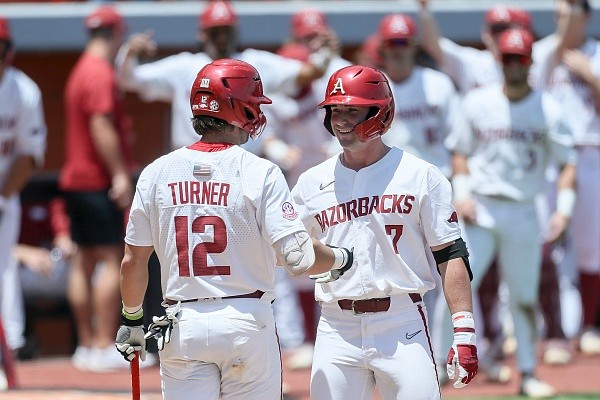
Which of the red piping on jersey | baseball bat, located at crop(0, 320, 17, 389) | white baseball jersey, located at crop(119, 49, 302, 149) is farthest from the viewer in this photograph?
white baseball jersey, located at crop(119, 49, 302, 149)

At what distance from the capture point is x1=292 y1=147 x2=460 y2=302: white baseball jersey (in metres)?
4.77

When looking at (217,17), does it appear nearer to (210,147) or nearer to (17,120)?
(17,120)

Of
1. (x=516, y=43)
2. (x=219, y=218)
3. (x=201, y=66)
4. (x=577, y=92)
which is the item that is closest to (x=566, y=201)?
(x=516, y=43)

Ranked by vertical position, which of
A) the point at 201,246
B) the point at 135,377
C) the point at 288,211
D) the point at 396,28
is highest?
the point at 396,28

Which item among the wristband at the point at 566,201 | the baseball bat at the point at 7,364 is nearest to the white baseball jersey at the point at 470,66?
the wristband at the point at 566,201

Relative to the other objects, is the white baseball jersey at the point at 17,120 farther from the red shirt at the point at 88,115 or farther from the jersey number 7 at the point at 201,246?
the jersey number 7 at the point at 201,246

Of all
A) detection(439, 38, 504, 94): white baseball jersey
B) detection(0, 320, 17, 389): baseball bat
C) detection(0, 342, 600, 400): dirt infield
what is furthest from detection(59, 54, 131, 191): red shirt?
detection(439, 38, 504, 94): white baseball jersey

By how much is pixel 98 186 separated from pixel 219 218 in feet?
13.5

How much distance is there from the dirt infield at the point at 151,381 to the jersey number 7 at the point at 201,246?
233 cm

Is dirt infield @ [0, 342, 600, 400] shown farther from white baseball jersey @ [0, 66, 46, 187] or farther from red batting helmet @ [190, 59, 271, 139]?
red batting helmet @ [190, 59, 271, 139]

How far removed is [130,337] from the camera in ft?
15.6

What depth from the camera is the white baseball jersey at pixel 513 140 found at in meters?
7.49

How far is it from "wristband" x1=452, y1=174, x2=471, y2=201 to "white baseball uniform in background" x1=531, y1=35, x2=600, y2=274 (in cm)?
158

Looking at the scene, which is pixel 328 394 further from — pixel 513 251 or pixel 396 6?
pixel 396 6
